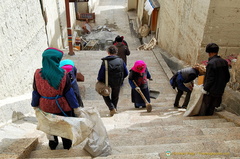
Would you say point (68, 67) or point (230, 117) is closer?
point (68, 67)

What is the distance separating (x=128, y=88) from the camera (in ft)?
23.8

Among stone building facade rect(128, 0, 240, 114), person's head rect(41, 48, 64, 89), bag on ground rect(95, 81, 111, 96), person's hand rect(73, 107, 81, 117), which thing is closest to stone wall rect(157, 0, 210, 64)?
stone building facade rect(128, 0, 240, 114)

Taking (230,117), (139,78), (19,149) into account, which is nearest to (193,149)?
(230,117)

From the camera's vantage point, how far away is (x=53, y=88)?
2545mm

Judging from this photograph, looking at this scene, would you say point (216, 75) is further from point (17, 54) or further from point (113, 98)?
point (17, 54)

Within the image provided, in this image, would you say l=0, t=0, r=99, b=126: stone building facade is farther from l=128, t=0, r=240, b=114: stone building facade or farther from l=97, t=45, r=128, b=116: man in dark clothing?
l=128, t=0, r=240, b=114: stone building facade

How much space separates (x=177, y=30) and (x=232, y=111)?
16.0 feet

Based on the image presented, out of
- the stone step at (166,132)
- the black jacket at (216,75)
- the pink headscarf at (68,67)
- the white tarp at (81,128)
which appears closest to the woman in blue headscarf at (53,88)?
the white tarp at (81,128)

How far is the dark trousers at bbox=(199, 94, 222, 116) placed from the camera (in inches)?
159

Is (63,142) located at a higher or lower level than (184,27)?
lower

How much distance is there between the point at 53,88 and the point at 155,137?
176 cm

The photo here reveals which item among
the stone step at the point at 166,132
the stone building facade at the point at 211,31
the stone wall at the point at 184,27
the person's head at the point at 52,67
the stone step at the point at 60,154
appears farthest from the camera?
the stone wall at the point at 184,27

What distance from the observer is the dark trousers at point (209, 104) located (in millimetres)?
4027

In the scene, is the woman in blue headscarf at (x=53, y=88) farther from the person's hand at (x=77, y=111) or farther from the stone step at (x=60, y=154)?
the stone step at (x=60, y=154)
